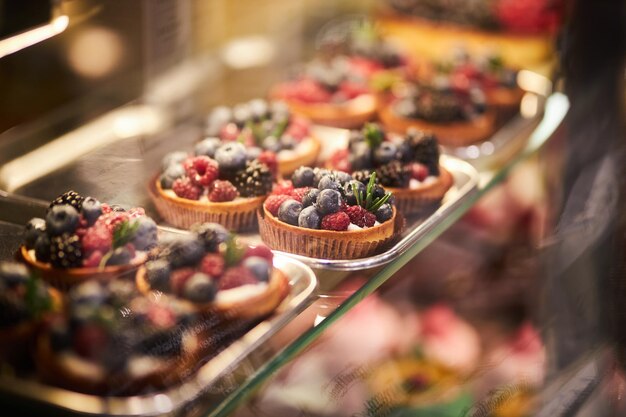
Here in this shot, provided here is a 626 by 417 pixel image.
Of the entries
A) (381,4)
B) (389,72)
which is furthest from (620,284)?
(381,4)

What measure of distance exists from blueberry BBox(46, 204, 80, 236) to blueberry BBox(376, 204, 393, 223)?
1.83 feet

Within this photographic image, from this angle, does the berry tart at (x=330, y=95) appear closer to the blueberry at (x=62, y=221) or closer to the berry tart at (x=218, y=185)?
the berry tart at (x=218, y=185)

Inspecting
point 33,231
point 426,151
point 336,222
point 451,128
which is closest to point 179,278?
point 33,231

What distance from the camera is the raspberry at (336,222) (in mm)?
1503

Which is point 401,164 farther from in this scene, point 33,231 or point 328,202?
point 33,231

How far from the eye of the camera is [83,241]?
127 centimetres

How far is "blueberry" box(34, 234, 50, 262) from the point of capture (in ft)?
4.14

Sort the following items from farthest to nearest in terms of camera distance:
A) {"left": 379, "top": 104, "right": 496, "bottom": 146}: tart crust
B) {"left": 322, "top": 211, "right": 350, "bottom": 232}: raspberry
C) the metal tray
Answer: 1. {"left": 379, "top": 104, "right": 496, "bottom": 146}: tart crust
2. {"left": 322, "top": 211, "right": 350, "bottom": 232}: raspberry
3. the metal tray

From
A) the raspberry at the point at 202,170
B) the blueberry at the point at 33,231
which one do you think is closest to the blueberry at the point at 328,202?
the raspberry at the point at 202,170

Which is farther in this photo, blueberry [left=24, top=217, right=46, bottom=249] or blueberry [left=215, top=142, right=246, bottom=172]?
blueberry [left=215, top=142, right=246, bottom=172]

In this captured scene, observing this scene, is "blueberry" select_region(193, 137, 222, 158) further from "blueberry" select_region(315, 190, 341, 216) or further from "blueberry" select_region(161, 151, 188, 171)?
"blueberry" select_region(315, 190, 341, 216)

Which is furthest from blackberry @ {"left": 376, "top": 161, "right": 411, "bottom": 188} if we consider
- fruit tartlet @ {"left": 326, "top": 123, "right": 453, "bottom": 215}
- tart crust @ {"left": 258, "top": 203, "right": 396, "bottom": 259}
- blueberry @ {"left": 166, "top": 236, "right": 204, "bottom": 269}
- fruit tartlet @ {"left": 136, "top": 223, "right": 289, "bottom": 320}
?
blueberry @ {"left": 166, "top": 236, "right": 204, "bottom": 269}

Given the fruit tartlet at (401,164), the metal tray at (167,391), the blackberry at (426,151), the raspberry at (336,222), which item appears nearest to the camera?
the metal tray at (167,391)

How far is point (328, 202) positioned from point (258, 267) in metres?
0.24
